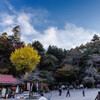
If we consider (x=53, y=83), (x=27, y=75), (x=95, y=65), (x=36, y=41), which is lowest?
(x=53, y=83)

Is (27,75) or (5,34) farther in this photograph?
(5,34)

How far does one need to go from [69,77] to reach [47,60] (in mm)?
7338

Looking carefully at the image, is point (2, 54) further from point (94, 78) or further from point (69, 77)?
point (94, 78)

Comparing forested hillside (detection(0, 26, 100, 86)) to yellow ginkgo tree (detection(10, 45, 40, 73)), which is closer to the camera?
yellow ginkgo tree (detection(10, 45, 40, 73))

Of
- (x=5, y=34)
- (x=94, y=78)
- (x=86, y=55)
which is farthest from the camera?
(x=5, y=34)

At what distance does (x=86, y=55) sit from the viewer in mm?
27609

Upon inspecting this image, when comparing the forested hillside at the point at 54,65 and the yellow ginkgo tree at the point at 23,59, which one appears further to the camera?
the forested hillside at the point at 54,65

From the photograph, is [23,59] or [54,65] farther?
[54,65]

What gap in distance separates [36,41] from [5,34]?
957 cm

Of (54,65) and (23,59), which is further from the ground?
(23,59)

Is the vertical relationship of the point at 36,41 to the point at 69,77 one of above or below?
above

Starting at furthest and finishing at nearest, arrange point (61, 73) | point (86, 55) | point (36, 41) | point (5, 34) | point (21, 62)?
1. point (36, 41)
2. point (5, 34)
3. point (86, 55)
4. point (61, 73)
5. point (21, 62)

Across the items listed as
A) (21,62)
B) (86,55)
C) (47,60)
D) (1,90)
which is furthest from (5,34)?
Answer: (86,55)

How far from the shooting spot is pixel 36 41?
34938 mm
